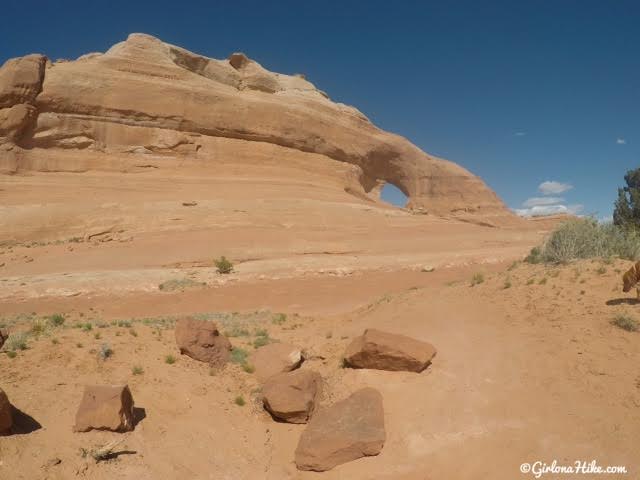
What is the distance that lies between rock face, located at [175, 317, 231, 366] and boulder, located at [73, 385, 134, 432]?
6.13 feet

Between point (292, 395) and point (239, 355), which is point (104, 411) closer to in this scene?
point (292, 395)

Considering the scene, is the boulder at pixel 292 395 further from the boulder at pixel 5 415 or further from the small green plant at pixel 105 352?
the boulder at pixel 5 415

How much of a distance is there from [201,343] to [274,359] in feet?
3.65

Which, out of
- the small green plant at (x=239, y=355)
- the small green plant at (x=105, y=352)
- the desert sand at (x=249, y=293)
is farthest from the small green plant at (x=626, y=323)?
the small green plant at (x=105, y=352)

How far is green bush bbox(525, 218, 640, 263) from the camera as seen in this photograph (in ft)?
29.9

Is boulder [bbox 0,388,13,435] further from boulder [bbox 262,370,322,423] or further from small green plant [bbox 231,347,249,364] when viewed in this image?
small green plant [bbox 231,347,249,364]

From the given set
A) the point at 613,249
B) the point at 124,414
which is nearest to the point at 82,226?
the point at 124,414

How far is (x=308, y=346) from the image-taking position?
756 cm

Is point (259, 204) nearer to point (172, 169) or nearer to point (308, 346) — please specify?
point (172, 169)

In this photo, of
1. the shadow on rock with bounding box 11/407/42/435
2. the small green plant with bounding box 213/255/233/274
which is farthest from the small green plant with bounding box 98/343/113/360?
the small green plant with bounding box 213/255/233/274

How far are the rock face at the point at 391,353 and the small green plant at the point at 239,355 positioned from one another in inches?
68.2

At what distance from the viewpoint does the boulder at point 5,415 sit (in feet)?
12.7

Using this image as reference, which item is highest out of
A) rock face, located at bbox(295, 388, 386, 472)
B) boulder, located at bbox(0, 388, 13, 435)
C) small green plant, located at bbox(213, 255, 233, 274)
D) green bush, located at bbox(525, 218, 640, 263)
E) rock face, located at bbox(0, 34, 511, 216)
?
rock face, located at bbox(0, 34, 511, 216)

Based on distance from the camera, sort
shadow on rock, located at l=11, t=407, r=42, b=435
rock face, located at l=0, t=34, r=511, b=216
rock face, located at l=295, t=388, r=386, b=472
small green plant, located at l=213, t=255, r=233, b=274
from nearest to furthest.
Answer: shadow on rock, located at l=11, t=407, r=42, b=435 < rock face, located at l=295, t=388, r=386, b=472 < small green plant, located at l=213, t=255, r=233, b=274 < rock face, located at l=0, t=34, r=511, b=216
